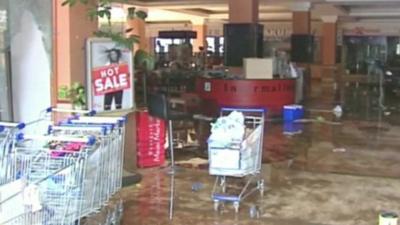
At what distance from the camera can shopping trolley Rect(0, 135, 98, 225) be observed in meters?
3.29

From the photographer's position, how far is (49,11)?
5.47 meters

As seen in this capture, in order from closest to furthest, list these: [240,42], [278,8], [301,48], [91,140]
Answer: [91,140] < [240,42] < [301,48] < [278,8]

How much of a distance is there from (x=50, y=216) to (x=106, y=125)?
84 centimetres

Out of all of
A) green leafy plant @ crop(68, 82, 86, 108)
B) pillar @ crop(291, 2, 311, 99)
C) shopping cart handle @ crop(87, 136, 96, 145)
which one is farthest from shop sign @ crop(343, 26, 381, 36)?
shopping cart handle @ crop(87, 136, 96, 145)

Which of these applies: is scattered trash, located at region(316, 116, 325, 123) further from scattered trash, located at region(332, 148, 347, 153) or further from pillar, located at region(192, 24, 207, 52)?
pillar, located at region(192, 24, 207, 52)

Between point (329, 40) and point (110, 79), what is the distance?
19.8 m

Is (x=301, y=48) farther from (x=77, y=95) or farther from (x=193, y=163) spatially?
(x=77, y=95)

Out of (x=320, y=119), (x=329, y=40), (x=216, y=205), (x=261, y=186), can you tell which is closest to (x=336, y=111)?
(x=320, y=119)

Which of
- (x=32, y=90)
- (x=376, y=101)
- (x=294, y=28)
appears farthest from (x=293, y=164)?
(x=294, y=28)

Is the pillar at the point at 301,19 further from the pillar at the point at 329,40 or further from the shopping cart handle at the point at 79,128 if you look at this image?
the shopping cart handle at the point at 79,128

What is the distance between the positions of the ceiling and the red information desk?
471cm

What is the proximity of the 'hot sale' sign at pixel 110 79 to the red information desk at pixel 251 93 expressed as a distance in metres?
7.02

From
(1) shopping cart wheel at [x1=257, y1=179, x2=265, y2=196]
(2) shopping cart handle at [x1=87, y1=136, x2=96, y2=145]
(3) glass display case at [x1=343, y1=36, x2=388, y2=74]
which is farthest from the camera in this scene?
(3) glass display case at [x1=343, y1=36, x2=388, y2=74]

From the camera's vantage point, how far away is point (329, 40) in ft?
79.7
